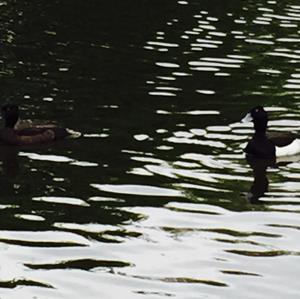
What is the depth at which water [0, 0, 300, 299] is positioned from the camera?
14086mm

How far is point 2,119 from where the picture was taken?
22781 mm

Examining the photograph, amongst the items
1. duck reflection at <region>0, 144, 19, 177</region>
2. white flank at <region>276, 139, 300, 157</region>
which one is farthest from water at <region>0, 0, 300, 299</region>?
white flank at <region>276, 139, 300, 157</region>

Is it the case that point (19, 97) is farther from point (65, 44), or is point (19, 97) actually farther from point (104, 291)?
point (104, 291)

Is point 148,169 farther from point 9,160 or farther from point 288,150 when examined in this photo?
point 288,150

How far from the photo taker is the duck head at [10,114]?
21.4 meters

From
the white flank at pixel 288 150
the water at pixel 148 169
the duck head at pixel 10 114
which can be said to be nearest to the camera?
the water at pixel 148 169

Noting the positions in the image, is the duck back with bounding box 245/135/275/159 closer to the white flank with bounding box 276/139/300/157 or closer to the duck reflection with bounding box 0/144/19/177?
the white flank with bounding box 276/139/300/157

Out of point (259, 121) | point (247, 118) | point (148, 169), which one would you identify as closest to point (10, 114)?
point (148, 169)

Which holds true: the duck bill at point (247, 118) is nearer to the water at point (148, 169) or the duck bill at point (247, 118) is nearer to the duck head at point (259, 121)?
the duck head at point (259, 121)

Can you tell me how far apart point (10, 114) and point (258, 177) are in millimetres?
5337

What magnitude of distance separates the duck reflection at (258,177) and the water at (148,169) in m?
0.05

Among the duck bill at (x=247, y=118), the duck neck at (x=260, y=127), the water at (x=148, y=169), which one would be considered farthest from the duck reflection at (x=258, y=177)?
the duck bill at (x=247, y=118)

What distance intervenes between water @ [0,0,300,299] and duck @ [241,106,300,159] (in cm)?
26

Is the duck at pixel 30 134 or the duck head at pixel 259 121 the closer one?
the duck at pixel 30 134
